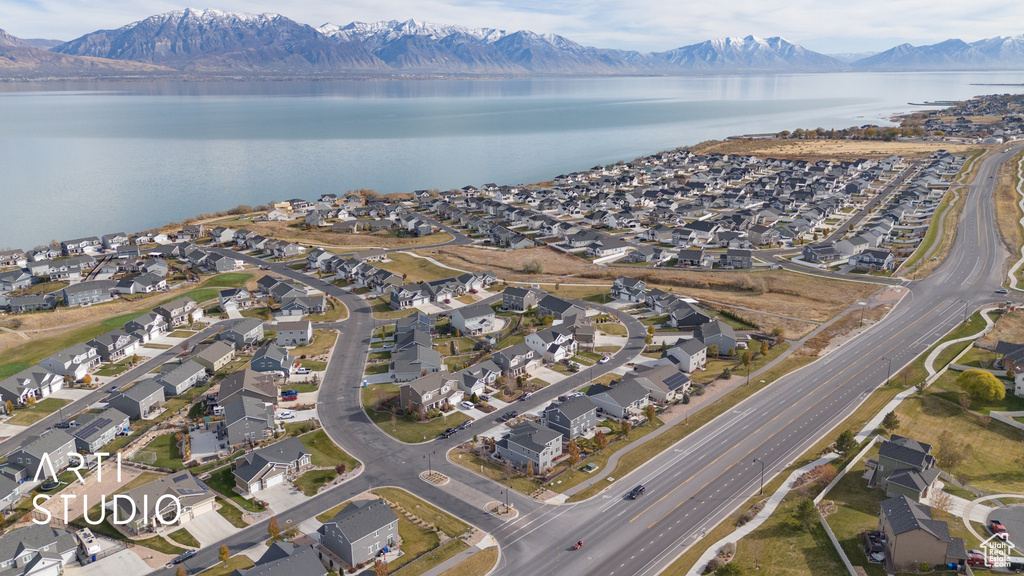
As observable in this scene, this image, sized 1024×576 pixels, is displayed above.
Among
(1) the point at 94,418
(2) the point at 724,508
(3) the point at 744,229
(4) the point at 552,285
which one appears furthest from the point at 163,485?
(3) the point at 744,229

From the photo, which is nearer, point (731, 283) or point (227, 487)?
point (227, 487)

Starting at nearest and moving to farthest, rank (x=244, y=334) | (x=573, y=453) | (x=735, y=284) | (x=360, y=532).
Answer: (x=360, y=532)
(x=573, y=453)
(x=244, y=334)
(x=735, y=284)

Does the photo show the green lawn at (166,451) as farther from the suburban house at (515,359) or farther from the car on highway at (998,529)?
the car on highway at (998,529)

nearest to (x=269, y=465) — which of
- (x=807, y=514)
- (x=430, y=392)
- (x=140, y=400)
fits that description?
(x=430, y=392)

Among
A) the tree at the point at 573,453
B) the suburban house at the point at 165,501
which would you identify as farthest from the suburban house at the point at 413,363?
the suburban house at the point at 165,501

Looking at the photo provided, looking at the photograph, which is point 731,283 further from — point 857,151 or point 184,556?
point 857,151

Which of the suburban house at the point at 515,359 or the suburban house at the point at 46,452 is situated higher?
the suburban house at the point at 515,359

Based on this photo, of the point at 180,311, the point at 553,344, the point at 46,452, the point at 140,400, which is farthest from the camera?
the point at 180,311
